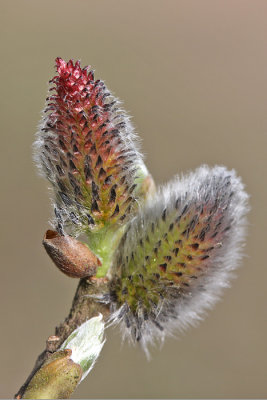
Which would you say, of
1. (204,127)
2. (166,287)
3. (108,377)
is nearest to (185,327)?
(166,287)

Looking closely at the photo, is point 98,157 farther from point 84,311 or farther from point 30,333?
point 30,333

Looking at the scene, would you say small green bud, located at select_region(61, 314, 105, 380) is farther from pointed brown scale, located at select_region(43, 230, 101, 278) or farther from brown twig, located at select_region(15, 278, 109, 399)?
→ pointed brown scale, located at select_region(43, 230, 101, 278)

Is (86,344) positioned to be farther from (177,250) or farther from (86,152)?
(86,152)

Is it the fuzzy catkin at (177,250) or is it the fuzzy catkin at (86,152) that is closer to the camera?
the fuzzy catkin at (86,152)

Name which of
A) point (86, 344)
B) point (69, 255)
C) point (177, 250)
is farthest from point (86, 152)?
point (86, 344)

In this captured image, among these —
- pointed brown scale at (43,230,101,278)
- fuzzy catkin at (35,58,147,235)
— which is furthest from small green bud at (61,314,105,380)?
fuzzy catkin at (35,58,147,235)

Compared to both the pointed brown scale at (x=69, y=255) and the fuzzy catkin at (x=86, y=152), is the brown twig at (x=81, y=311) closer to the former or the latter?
the pointed brown scale at (x=69, y=255)

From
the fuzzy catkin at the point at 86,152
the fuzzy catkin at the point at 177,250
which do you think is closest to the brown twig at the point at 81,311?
the fuzzy catkin at the point at 177,250

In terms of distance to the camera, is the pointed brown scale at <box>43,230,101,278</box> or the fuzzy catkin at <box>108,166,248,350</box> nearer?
the pointed brown scale at <box>43,230,101,278</box>
